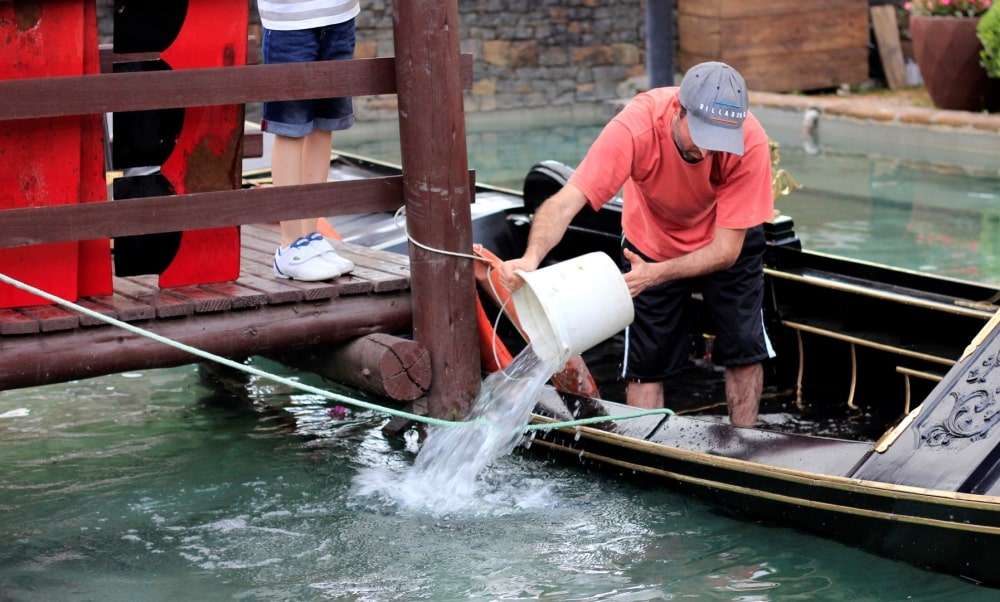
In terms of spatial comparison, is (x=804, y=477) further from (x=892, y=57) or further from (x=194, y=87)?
(x=892, y=57)

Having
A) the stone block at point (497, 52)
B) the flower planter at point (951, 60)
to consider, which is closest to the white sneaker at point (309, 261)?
the flower planter at point (951, 60)

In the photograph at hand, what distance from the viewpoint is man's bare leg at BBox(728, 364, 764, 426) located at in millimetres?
5016

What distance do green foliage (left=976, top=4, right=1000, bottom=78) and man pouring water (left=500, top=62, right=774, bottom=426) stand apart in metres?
7.43

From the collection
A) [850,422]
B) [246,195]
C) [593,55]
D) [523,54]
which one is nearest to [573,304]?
[246,195]

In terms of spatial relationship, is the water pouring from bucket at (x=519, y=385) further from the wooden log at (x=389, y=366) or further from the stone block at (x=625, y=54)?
the stone block at (x=625, y=54)

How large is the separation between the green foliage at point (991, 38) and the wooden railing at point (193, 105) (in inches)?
313

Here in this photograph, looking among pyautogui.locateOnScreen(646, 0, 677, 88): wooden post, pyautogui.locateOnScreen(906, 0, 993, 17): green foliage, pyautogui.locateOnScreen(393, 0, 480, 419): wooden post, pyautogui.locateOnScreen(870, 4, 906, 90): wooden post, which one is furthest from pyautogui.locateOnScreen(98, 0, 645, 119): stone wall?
pyautogui.locateOnScreen(393, 0, 480, 419): wooden post

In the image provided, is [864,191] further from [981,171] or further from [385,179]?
[385,179]

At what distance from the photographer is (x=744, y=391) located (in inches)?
198

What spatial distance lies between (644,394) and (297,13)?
1760 millimetres

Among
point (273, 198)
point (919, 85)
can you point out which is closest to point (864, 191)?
point (919, 85)

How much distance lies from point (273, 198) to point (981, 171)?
8.61 meters

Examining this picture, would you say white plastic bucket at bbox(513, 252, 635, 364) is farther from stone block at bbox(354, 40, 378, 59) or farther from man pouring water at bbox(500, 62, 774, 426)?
stone block at bbox(354, 40, 378, 59)

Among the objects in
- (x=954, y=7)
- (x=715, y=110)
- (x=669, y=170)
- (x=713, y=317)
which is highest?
(x=954, y=7)
